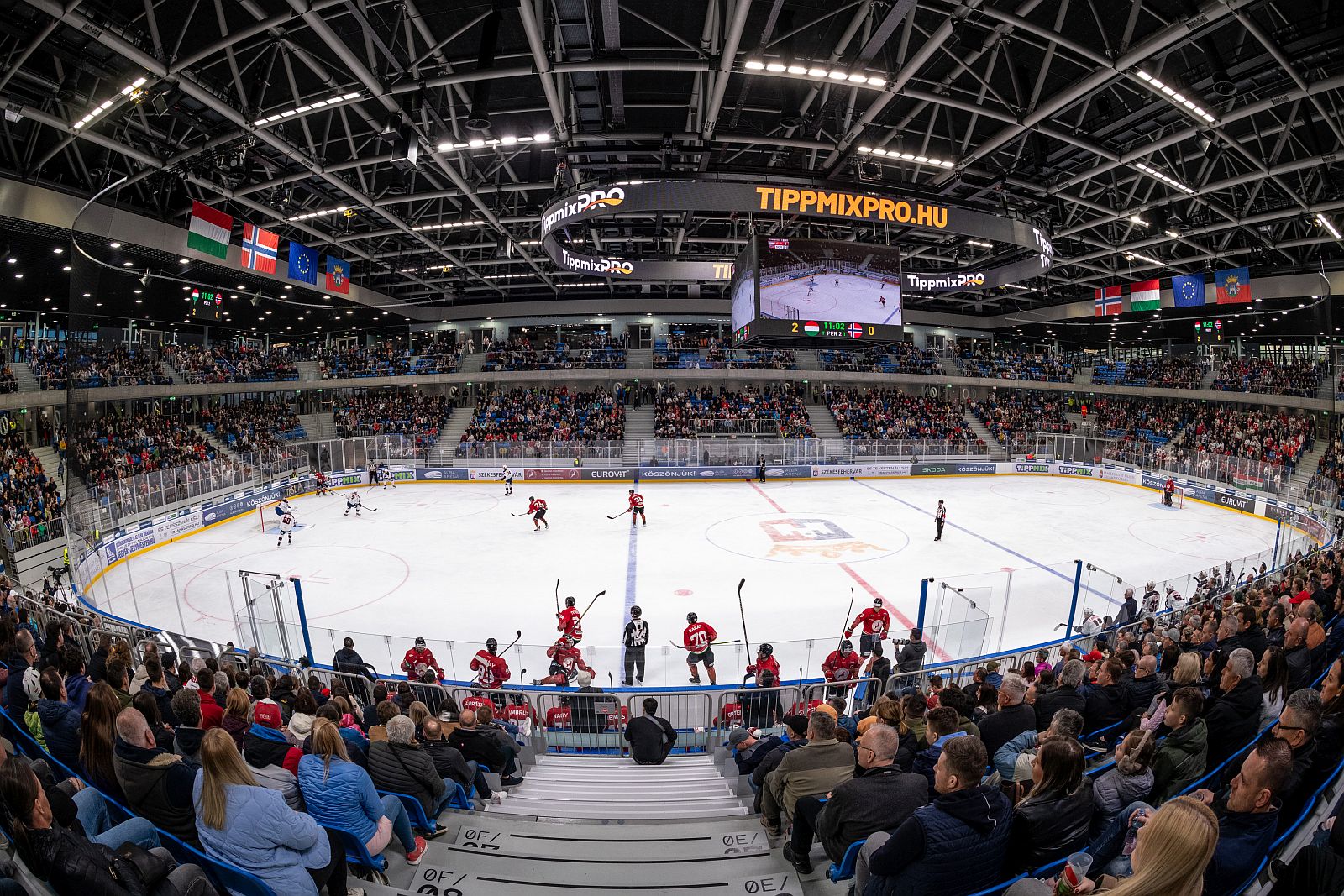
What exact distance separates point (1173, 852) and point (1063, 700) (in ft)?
13.4

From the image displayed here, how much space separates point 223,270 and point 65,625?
21.5 meters

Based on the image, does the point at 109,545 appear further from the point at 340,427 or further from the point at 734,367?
the point at 734,367

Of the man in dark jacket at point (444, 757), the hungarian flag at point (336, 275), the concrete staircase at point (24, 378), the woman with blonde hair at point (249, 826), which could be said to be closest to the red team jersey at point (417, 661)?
the man in dark jacket at point (444, 757)

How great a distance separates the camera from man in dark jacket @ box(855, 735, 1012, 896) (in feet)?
9.43

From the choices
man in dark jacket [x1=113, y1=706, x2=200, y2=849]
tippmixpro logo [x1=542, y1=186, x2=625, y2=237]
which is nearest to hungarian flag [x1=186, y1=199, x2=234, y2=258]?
tippmixpro logo [x1=542, y1=186, x2=625, y2=237]

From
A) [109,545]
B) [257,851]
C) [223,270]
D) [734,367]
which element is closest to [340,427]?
[223,270]

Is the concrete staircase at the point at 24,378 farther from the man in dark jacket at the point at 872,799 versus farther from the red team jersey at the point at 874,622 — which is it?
the man in dark jacket at the point at 872,799

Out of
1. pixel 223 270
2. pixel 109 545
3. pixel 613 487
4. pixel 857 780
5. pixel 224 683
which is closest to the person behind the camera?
pixel 857 780

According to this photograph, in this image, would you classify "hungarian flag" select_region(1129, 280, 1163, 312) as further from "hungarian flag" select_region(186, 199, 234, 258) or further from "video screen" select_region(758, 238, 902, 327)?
"hungarian flag" select_region(186, 199, 234, 258)

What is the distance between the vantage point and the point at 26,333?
112 feet

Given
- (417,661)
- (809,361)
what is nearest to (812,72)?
(417,661)

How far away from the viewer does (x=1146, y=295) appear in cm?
2452

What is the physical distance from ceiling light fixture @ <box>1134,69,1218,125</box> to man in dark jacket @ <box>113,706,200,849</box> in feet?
55.6

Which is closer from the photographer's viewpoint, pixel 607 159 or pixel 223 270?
pixel 607 159
